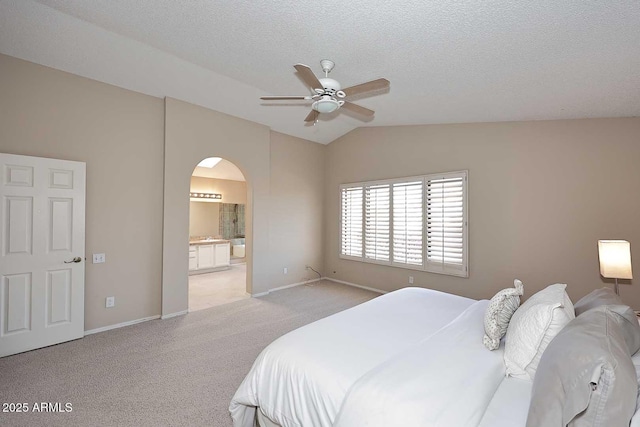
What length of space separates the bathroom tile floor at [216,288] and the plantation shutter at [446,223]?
3.40 metres

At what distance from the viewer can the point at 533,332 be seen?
155cm

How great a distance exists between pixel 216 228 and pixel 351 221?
14.9 ft

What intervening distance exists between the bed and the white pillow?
74mm

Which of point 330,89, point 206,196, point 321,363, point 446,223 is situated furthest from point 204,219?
point 321,363

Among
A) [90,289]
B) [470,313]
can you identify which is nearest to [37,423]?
[90,289]

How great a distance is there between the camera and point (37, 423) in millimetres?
2062

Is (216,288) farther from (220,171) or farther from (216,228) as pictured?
(220,171)

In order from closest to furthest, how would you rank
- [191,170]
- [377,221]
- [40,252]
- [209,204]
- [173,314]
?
[40,252] → [173,314] → [191,170] → [377,221] → [209,204]

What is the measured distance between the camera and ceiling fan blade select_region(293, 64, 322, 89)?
2219mm

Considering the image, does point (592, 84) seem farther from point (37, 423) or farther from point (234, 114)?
point (37, 423)

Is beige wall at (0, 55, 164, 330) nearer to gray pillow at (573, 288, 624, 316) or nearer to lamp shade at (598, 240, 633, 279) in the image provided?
gray pillow at (573, 288, 624, 316)

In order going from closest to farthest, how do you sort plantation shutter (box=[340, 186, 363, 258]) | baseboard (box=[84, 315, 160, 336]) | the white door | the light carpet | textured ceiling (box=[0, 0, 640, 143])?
textured ceiling (box=[0, 0, 640, 143])
the light carpet
the white door
baseboard (box=[84, 315, 160, 336])
plantation shutter (box=[340, 186, 363, 258])

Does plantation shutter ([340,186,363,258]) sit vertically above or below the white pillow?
above

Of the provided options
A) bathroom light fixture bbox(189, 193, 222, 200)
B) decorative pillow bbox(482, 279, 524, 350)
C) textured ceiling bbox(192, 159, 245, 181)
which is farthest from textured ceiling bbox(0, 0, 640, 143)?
bathroom light fixture bbox(189, 193, 222, 200)
